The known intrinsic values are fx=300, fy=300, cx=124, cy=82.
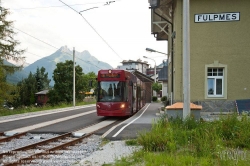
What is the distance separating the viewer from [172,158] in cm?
612

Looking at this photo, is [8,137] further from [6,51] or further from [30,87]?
[30,87]

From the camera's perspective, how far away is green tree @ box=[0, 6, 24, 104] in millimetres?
26344

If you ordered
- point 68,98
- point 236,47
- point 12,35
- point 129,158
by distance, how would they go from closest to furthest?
point 129,158
point 236,47
point 12,35
point 68,98

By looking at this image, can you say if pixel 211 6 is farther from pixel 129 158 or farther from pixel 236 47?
pixel 129 158

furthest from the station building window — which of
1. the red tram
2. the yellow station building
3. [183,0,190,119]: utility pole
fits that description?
[183,0,190,119]: utility pole

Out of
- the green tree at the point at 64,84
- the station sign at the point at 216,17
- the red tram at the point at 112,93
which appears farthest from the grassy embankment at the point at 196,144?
the green tree at the point at 64,84

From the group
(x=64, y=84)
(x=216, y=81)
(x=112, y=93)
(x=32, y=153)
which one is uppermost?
(x=64, y=84)

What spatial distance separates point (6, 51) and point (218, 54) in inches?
754

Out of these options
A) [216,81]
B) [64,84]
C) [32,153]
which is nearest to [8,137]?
[32,153]

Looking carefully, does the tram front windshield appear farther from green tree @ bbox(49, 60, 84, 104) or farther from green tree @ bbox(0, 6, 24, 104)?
green tree @ bbox(49, 60, 84, 104)

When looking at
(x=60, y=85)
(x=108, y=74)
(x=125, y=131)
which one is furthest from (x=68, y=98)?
(x=125, y=131)

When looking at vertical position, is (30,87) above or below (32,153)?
above

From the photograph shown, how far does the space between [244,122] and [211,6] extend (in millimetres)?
10406

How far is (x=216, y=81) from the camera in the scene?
17.2 metres
